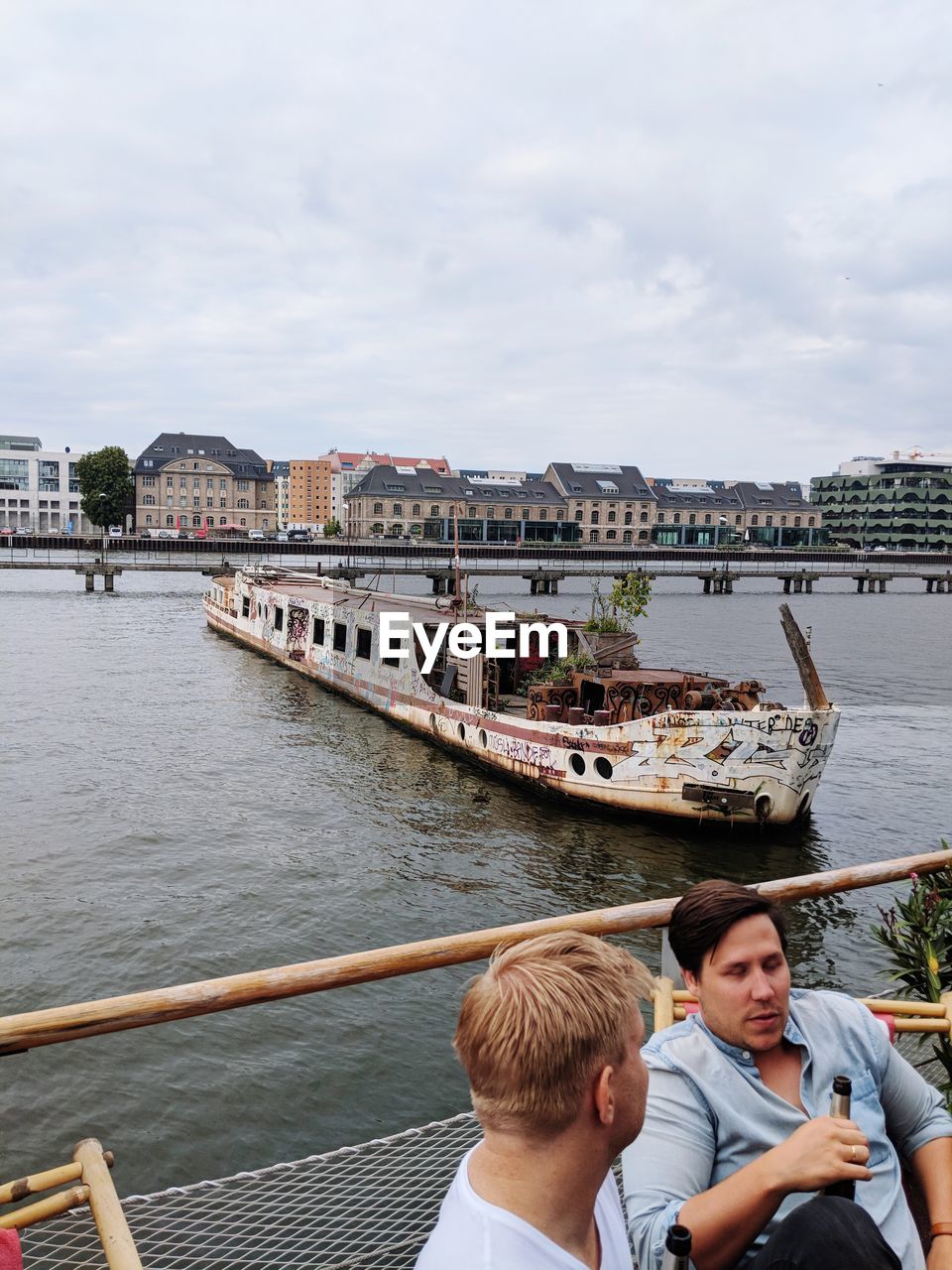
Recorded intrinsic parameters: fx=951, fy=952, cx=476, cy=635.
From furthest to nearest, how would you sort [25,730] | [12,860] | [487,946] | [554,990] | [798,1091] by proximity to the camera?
[25,730], [12,860], [487,946], [798,1091], [554,990]

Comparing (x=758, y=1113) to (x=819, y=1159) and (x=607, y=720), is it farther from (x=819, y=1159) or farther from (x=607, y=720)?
(x=607, y=720)

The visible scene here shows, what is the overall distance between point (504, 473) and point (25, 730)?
505 feet

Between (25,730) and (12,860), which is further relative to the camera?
(25,730)

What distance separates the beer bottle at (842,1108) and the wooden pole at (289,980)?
112cm

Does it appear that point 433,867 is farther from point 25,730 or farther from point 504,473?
point 504,473

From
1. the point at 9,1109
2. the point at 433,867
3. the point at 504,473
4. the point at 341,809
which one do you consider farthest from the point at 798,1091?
the point at 504,473

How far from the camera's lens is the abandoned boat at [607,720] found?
17578 mm

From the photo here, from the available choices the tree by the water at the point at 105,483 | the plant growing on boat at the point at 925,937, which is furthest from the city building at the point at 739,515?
the plant growing on boat at the point at 925,937

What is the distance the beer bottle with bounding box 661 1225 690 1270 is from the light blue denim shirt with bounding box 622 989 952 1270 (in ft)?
1.21

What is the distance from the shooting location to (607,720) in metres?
19.7

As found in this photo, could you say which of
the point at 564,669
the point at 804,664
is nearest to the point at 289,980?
the point at 804,664

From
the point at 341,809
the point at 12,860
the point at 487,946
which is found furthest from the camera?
the point at 341,809

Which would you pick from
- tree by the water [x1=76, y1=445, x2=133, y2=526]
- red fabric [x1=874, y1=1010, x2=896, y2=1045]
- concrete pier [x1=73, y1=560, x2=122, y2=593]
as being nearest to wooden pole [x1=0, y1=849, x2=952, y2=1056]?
red fabric [x1=874, y1=1010, x2=896, y2=1045]

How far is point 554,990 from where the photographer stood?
2023 mm
